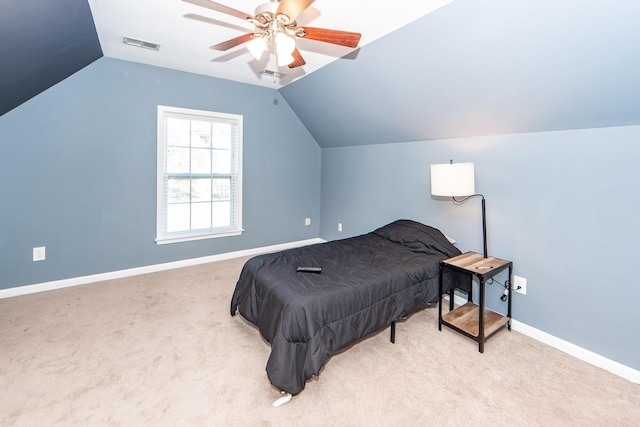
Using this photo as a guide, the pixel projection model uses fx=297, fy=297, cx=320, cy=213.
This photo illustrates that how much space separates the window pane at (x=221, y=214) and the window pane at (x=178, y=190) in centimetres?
38

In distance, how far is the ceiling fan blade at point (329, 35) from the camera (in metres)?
1.71

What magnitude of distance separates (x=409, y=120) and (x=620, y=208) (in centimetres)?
181

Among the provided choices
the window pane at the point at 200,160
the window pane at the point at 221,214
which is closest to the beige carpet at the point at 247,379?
the window pane at the point at 221,214

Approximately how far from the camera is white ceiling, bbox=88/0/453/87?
207 cm

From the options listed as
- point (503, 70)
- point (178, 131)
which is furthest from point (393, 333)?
point (178, 131)

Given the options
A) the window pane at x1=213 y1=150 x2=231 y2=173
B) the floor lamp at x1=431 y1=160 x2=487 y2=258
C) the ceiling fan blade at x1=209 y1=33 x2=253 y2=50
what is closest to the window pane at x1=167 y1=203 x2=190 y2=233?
the window pane at x1=213 y1=150 x2=231 y2=173

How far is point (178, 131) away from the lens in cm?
364

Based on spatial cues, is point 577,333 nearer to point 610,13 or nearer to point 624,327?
point 624,327

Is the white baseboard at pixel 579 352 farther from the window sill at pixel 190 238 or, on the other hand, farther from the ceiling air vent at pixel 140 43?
the ceiling air vent at pixel 140 43

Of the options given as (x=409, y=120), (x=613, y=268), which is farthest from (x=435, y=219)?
(x=613, y=268)

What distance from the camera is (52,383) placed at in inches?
70.7

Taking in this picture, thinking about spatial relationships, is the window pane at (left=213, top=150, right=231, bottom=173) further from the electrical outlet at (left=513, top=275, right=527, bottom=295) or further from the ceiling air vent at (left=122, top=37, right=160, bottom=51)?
the electrical outlet at (left=513, top=275, right=527, bottom=295)

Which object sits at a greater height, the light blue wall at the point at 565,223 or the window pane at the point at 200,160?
the window pane at the point at 200,160

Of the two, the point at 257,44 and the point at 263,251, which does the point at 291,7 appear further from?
the point at 263,251
